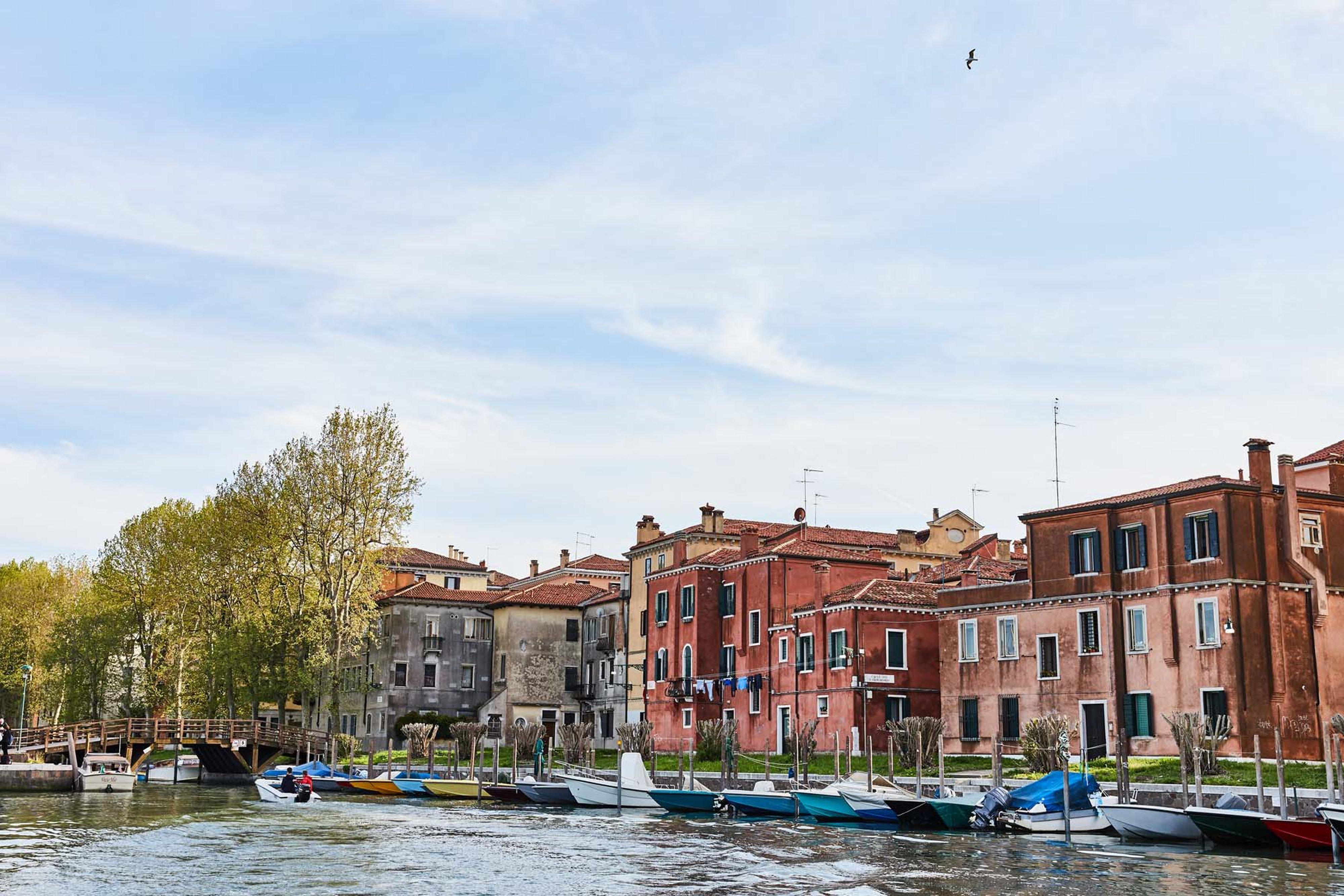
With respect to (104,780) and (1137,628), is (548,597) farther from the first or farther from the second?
(1137,628)

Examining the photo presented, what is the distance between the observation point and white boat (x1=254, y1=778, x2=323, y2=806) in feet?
157

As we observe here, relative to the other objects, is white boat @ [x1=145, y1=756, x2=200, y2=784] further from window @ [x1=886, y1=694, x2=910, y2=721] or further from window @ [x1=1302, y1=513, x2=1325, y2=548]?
window @ [x1=1302, y1=513, x2=1325, y2=548]

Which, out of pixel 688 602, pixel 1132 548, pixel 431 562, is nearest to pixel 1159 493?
pixel 1132 548

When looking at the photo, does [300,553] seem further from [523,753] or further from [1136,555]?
[1136,555]

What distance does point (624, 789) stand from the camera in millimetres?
45000

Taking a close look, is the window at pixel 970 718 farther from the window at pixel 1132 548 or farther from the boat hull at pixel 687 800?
the boat hull at pixel 687 800

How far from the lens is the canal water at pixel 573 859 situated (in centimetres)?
2541

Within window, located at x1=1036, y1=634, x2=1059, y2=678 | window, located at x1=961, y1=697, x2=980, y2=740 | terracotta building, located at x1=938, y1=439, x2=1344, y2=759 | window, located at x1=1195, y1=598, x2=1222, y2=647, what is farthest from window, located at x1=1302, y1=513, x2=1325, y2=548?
window, located at x1=961, y1=697, x2=980, y2=740

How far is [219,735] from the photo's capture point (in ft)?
205

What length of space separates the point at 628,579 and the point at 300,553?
18648 millimetres

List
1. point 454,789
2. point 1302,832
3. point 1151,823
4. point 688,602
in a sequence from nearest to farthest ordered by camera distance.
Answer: point 1302,832
point 1151,823
point 454,789
point 688,602

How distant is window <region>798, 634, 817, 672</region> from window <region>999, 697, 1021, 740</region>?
8204mm

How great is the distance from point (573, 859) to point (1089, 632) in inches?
953

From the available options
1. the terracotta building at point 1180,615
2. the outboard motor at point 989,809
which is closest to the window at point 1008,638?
the terracotta building at point 1180,615
